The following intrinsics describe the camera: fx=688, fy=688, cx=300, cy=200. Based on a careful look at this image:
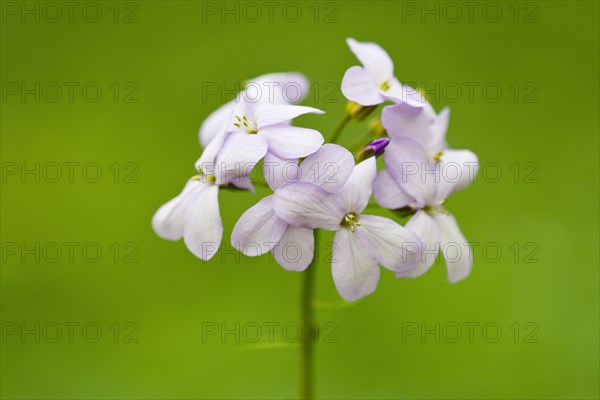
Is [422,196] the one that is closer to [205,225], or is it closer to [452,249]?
[452,249]

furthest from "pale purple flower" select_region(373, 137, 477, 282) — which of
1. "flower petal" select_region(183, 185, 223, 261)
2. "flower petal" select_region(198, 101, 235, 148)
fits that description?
"flower petal" select_region(198, 101, 235, 148)

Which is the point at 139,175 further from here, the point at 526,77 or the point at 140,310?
the point at 526,77

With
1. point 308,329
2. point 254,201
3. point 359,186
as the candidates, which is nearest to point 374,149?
point 359,186

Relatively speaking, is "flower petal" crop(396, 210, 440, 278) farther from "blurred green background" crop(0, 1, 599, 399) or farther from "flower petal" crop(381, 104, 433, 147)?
"blurred green background" crop(0, 1, 599, 399)

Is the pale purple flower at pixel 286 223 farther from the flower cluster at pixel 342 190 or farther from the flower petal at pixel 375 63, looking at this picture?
the flower petal at pixel 375 63

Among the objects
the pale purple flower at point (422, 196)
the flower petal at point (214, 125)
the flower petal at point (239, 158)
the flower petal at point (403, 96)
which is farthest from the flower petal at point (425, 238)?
the flower petal at point (214, 125)
